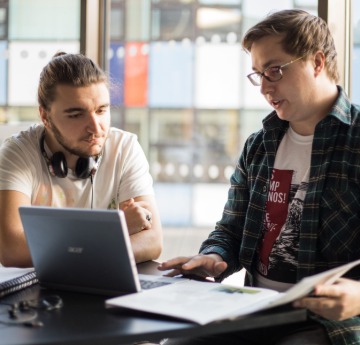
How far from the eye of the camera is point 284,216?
5.80 ft

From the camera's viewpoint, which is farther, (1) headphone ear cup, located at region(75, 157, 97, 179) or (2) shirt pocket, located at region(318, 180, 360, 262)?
(1) headphone ear cup, located at region(75, 157, 97, 179)

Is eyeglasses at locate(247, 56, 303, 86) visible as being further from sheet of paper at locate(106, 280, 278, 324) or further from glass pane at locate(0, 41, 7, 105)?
glass pane at locate(0, 41, 7, 105)

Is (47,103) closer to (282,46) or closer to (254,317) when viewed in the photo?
(282,46)

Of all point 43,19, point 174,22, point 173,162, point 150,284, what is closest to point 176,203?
point 173,162

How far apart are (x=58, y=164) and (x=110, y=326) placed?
1.00 m

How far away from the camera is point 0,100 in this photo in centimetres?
361

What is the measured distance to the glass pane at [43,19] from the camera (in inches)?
137

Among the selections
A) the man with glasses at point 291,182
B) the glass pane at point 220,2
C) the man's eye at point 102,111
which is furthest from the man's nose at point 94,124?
the glass pane at point 220,2

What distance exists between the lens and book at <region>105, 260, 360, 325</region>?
1169mm

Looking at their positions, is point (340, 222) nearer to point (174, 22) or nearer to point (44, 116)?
point (44, 116)

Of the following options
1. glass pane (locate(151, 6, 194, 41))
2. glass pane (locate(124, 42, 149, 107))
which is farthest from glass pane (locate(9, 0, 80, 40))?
glass pane (locate(151, 6, 194, 41))

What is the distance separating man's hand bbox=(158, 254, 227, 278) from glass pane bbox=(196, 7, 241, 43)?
198 centimetres

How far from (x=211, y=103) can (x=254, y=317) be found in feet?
7.96

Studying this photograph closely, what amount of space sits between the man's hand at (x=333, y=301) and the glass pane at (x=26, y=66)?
99.5 inches
